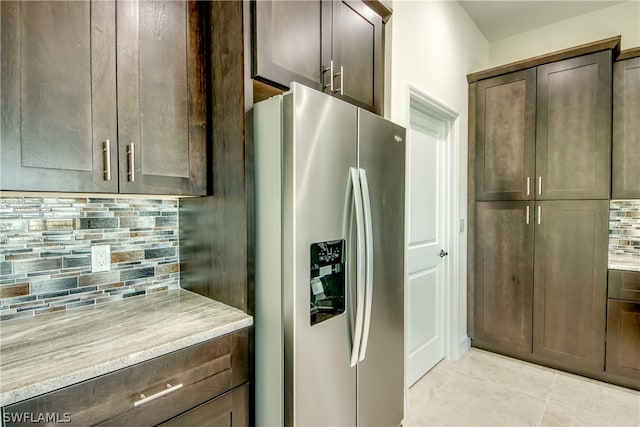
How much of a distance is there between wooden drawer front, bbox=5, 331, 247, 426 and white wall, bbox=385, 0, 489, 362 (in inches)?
61.5

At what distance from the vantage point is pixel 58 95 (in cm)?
105

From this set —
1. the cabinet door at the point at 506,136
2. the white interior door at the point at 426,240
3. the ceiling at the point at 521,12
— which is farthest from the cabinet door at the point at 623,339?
the ceiling at the point at 521,12

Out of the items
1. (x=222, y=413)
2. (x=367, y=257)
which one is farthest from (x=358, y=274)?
(x=222, y=413)

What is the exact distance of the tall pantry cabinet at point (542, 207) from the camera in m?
2.43

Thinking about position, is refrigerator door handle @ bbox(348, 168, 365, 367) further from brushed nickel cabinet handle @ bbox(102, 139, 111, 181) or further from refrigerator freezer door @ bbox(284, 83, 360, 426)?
brushed nickel cabinet handle @ bbox(102, 139, 111, 181)

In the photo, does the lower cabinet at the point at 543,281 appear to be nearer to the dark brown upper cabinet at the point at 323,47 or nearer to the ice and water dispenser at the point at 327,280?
the dark brown upper cabinet at the point at 323,47

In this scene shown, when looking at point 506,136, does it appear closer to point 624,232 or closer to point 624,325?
point 624,232

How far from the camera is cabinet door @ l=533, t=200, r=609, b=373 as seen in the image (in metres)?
2.42

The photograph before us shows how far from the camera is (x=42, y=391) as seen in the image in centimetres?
80

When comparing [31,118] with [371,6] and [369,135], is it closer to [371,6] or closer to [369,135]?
[369,135]

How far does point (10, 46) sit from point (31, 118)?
0.67 ft

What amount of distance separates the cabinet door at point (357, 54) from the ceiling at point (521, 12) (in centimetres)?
151

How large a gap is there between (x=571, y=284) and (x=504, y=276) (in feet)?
1.51

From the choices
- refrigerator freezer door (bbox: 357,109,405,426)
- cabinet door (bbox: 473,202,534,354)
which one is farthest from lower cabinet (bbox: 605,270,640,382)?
refrigerator freezer door (bbox: 357,109,405,426)
